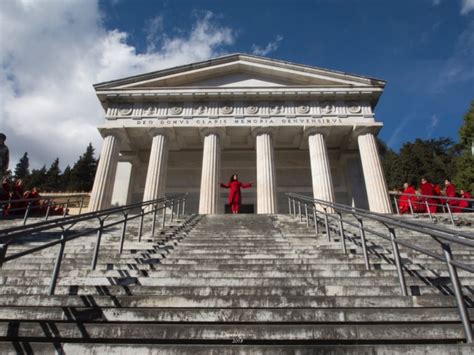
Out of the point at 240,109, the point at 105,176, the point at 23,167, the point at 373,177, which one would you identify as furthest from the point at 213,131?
the point at 23,167

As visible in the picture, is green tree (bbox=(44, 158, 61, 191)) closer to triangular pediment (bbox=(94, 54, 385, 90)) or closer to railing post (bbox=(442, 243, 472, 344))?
triangular pediment (bbox=(94, 54, 385, 90))

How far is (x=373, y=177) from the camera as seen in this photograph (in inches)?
580

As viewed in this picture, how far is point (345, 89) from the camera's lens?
1661cm

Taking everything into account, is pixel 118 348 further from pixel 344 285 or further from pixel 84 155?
pixel 84 155

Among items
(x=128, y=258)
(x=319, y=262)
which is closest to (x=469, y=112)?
(x=319, y=262)

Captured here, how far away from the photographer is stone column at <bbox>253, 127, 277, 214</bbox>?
13.6 m

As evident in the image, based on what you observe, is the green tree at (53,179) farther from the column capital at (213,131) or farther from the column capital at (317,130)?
the column capital at (317,130)

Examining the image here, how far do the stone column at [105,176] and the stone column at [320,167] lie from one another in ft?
35.0

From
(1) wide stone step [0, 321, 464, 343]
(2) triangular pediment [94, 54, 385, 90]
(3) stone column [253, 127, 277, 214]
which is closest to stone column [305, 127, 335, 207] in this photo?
(3) stone column [253, 127, 277, 214]

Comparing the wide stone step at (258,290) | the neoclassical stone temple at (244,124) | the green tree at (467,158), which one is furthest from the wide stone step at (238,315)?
the green tree at (467,158)

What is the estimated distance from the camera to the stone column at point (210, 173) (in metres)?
13.6

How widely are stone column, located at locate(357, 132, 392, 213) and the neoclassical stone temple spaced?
5 cm

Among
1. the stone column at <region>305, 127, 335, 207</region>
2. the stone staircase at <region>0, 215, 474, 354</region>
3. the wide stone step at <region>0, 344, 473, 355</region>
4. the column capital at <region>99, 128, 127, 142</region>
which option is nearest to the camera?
the wide stone step at <region>0, 344, 473, 355</region>

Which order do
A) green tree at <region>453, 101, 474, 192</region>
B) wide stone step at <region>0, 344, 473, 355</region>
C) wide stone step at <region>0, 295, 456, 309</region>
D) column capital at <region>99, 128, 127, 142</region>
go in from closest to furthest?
wide stone step at <region>0, 344, 473, 355</region>
wide stone step at <region>0, 295, 456, 309</region>
column capital at <region>99, 128, 127, 142</region>
green tree at <region>453, 101, 474, 192</region>
